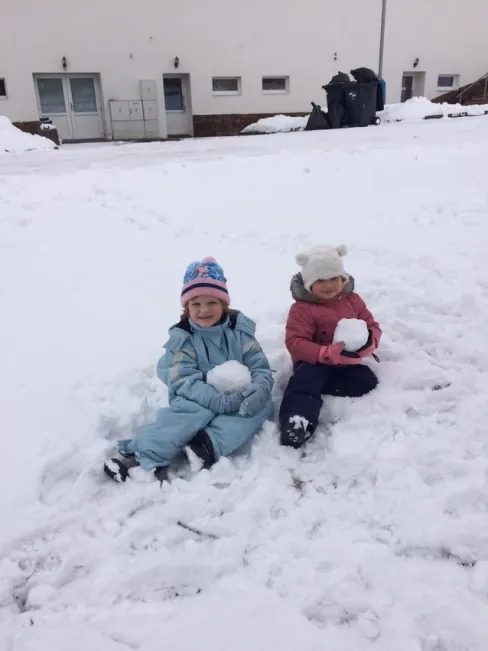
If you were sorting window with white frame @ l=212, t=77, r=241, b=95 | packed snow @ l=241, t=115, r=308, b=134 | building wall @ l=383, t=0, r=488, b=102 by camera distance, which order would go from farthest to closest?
1. building wall @ l=383, t=0, r=488, b=102
2. window with white frame @ l=212, t=77, r=241, b=95
3. packed snow @ l=241, t=115, r=308, b=134

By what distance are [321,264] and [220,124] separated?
1848 cm

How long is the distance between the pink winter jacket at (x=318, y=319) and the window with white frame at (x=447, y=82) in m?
23.1

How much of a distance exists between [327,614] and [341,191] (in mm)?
5509

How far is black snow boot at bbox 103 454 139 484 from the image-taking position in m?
2.66

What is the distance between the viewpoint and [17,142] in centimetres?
1361

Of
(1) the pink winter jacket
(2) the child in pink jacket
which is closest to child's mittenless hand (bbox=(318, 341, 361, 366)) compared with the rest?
(2) the child in pink jacket

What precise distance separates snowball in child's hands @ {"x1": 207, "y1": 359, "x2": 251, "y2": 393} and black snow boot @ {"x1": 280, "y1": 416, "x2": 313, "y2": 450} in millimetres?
314

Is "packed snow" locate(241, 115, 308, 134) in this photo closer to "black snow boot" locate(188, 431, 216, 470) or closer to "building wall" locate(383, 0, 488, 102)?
"building wall" locate(383, 0, 488, 102)

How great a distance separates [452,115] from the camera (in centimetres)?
1559

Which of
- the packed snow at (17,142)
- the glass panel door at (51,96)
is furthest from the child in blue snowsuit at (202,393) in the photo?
the glass panel door at (51,96)

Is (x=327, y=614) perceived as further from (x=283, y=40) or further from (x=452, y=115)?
(x=283, y=40)

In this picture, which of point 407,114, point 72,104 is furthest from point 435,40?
point 72,104

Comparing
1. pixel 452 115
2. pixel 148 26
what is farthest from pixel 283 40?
pixel 452 115

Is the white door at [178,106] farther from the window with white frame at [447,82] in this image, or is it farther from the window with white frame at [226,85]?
the window with white frame at [447,82]
